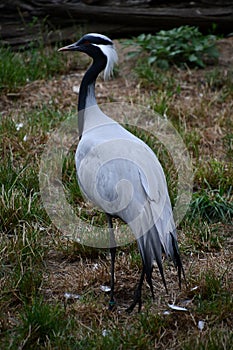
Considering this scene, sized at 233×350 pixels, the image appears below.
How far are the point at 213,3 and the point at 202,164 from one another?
2.50 m

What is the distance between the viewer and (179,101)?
242 inches

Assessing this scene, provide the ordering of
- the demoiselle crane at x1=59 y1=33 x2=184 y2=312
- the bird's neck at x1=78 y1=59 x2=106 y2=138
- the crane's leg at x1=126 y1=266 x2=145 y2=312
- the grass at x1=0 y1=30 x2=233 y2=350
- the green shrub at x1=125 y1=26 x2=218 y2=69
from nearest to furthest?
1. the grass at x1=0 y1=30 x2=233 y2=350
2. the demoiselle crane at x1=59 y1=33 x2=184 y2=312
3. the crane's leg at x1=126 y1=266 x2=145 y2=312
4. the bird's neck at x1=78 y1=59 x2=106 y2=138
5. the green shrub at x1=125 y1=26 x2=218 y2=69

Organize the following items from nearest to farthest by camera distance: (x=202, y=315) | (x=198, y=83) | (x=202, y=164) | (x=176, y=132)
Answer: (x=202, y=315) → (x=202, y=164) → (x=176, y=132) → (x=198, y=83)

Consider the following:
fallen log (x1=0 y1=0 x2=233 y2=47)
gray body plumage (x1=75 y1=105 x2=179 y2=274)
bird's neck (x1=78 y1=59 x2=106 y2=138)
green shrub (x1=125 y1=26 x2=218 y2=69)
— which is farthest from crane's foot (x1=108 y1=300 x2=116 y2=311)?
fallen log (x1=0 y1=0 x2=233 y2=47)

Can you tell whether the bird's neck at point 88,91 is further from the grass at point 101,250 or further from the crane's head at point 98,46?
the grass at point 101,250

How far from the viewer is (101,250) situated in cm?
420

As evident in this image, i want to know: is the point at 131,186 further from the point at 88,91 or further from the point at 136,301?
the point at 88,91

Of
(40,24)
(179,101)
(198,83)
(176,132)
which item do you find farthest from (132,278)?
(40,24)

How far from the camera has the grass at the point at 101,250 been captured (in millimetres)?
3309

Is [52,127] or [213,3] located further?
[213,3]

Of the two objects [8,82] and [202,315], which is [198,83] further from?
[202,315]

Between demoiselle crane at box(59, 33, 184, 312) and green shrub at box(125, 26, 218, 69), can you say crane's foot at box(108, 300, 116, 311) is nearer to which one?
demoiselle crane at box(59, 33, 184, 312)

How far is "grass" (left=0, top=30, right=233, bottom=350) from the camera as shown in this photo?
130 inches

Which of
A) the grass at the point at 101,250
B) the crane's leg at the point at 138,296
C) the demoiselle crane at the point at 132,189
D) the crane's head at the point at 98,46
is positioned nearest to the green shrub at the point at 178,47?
the grass at the point at 101,250
